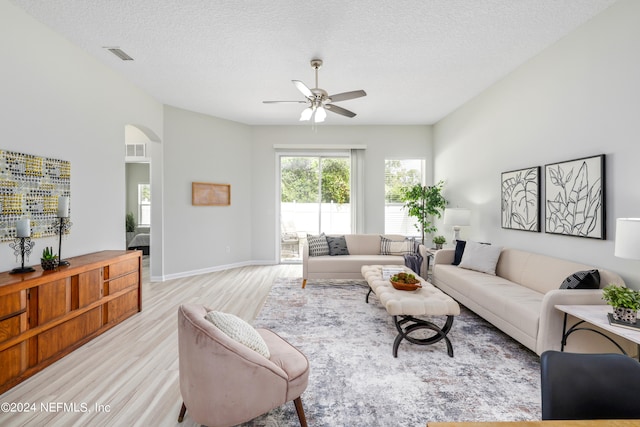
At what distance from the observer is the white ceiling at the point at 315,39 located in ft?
8.45

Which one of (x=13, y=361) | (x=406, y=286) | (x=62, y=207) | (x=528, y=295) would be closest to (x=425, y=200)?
(x=528, y=295)

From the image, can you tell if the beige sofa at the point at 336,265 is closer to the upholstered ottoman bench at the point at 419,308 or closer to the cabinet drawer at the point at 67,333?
the upholstered ottoman bench at the point at 419,308

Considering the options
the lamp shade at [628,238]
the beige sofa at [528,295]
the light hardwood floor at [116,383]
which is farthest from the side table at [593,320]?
the light hardwood floor at [116,383]

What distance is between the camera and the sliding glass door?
21.3ft

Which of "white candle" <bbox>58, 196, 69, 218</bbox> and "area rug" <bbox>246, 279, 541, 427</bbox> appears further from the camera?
"white candle" <bbox>58, 196, 69, 218</bbox>

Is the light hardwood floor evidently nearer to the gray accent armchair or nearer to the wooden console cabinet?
the wooden console cabinet

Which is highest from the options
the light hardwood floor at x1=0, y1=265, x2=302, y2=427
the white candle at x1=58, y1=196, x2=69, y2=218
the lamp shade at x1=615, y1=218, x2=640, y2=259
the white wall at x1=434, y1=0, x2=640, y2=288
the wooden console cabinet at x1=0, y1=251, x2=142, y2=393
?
the white wall at x1=434, y1=0, x2=640, y2=288

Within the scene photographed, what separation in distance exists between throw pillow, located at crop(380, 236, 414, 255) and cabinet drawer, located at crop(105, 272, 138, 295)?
12.4 feet

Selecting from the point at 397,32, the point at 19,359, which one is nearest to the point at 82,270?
the point at 19,359

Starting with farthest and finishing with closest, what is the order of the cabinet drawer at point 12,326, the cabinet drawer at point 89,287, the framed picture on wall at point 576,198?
the cabinet drawer at point 89,287, the framed picture on wall at point 576,198, the cabinet drawer at point 12,326

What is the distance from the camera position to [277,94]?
15.0 ft

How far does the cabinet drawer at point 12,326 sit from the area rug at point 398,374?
187 cm

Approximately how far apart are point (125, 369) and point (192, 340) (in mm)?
1418

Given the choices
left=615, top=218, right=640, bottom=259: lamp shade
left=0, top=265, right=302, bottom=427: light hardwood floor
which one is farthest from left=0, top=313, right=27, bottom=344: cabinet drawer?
left=615, top=218, right=640, bottom=259: lamp shade
